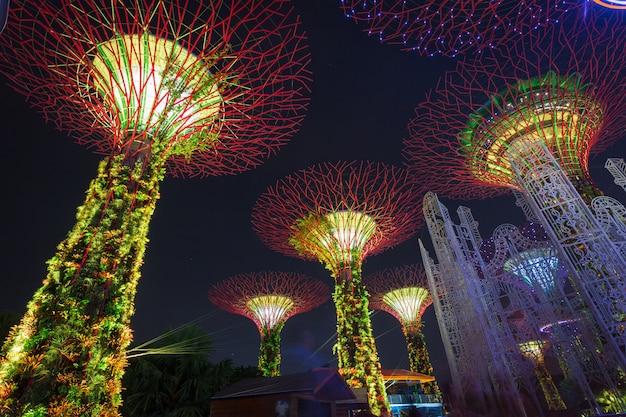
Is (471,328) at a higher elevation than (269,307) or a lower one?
lower

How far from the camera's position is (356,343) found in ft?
46.3

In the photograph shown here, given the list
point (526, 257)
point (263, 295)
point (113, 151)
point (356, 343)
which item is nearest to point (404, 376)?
point (263, 295)

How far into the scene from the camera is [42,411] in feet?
16.0

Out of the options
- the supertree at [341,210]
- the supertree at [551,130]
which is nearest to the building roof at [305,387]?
the supertree at [341,210]

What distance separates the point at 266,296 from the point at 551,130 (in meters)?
21.4

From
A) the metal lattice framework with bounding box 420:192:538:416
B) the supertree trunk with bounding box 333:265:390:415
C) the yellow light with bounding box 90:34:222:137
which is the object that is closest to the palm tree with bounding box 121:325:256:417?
the supertree trunk with bounding box 333:265:390:415

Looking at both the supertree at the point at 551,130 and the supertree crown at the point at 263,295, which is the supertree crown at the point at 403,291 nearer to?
the supertree crown at the point at 263,295

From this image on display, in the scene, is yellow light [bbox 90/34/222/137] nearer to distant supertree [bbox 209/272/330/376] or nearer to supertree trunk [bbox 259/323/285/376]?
supertree trunk [bbox 259/323/285/376]

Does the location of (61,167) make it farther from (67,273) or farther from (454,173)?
(454,173)

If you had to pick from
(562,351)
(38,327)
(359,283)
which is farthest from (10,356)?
(562,351)

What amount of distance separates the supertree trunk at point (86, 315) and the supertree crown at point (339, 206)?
943cm

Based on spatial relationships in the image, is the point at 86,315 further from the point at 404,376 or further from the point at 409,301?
the point at 409,301

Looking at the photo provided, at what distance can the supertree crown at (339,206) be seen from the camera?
54.3ft

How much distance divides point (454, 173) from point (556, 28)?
24.0ft
